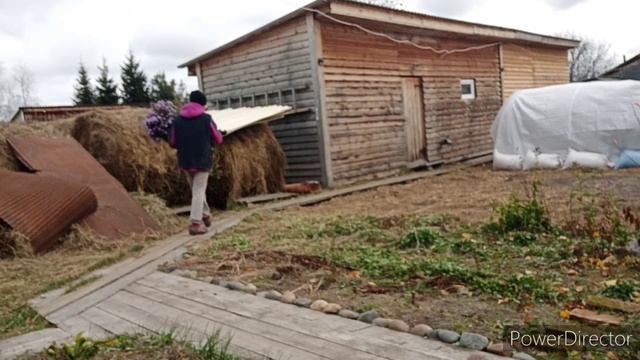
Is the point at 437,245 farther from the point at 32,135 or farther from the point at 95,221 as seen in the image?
the point at 32,135

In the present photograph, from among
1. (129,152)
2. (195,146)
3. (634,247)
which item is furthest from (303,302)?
(129,152)

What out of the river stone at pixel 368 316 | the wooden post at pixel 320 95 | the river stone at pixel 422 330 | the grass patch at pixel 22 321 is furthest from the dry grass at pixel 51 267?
the wooden post at pixel 320 95

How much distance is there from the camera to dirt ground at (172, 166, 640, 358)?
3051 millimetres

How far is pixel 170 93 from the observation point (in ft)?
110

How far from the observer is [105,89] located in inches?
1282

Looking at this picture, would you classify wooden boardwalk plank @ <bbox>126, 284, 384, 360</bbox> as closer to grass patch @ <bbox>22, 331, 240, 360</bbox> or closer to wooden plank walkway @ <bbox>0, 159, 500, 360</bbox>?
wooden plank walkway @ <bbox>0, 159, 500, 360</bbox>

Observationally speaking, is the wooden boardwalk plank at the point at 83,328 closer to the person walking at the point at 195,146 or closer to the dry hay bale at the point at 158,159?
the person walking at the point at 195,146

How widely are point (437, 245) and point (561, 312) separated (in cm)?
183

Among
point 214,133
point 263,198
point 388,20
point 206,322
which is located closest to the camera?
point 206,322

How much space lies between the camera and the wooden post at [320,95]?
10.3m

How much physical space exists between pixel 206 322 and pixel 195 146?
3338 mm

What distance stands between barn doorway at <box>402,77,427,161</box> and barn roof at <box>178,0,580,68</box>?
139 centimetres

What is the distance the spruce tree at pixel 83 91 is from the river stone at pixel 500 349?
34034 mm

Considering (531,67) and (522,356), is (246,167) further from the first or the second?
(531,67)
